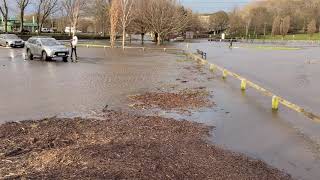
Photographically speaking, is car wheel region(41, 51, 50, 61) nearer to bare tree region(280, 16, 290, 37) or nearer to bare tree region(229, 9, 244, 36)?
bare tree region(280, 16, 290, 37)

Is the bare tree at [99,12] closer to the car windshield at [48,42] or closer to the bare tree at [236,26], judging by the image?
the bare tree at [236,26]

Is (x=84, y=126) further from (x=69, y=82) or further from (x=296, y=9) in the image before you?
(x=296, y=9)

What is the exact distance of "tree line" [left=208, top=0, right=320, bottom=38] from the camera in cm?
12241

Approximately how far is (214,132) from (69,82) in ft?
31.3

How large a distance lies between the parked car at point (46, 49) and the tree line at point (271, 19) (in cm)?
9261

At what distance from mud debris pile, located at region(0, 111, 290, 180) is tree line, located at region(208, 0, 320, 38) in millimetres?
111661

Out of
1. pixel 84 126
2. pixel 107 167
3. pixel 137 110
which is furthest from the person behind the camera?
pixel 137 110

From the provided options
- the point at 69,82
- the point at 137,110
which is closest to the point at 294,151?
the point at 137,110

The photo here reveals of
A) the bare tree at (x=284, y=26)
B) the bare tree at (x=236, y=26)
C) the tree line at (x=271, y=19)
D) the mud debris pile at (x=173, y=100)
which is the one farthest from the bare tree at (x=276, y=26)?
the mud debris pile at (x=173, y=100)

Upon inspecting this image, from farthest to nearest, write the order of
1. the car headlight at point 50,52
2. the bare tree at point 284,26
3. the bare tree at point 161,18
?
the bare tree at point 284,26
the bare tree at point 161,18
the car headlight at point 50,52

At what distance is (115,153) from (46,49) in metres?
23.6

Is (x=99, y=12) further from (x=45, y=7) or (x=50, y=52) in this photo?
(x=50, y=52)

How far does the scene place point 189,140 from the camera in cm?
838

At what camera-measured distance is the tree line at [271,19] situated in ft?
402
